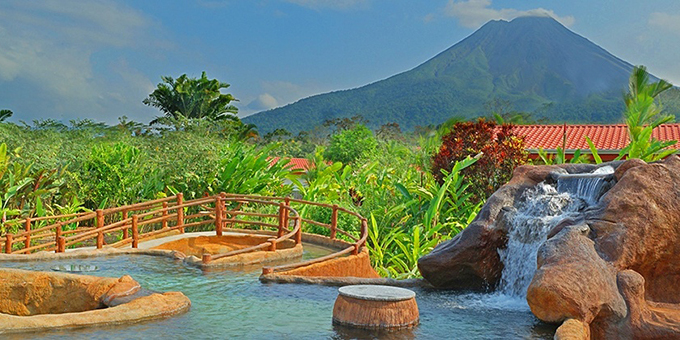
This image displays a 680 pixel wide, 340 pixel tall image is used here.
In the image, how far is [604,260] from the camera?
6.68 meters

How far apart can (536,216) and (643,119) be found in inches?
533

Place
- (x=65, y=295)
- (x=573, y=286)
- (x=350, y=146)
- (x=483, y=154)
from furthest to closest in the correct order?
1. (x=350, y=146)
2. (x=483, y=154)
3. (x=65, y=295)
4. (x=573, y=286)

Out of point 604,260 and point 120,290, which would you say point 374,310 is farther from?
point 120,290

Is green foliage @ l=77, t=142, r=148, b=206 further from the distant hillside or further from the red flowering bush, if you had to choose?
the distant hillside

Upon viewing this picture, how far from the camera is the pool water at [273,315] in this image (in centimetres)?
598

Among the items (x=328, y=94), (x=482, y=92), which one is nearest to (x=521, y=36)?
(x=482, y=92)

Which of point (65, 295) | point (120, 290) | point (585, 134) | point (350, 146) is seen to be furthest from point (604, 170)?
point (350, 146)

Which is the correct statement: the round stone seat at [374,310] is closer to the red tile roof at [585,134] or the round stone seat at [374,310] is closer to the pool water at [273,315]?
the pool water at [273,315]

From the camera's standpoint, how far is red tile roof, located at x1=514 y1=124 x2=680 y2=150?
22.6m

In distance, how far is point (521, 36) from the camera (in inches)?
4646

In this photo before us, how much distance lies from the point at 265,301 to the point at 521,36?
117 meters

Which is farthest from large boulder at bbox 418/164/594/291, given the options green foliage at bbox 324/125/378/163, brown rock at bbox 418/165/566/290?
green foliage at bbox 324/125/378/163

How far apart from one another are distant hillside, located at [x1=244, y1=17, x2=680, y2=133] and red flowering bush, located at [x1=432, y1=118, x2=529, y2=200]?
56140 millimetres

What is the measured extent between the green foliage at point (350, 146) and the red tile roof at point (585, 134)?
601 cm
